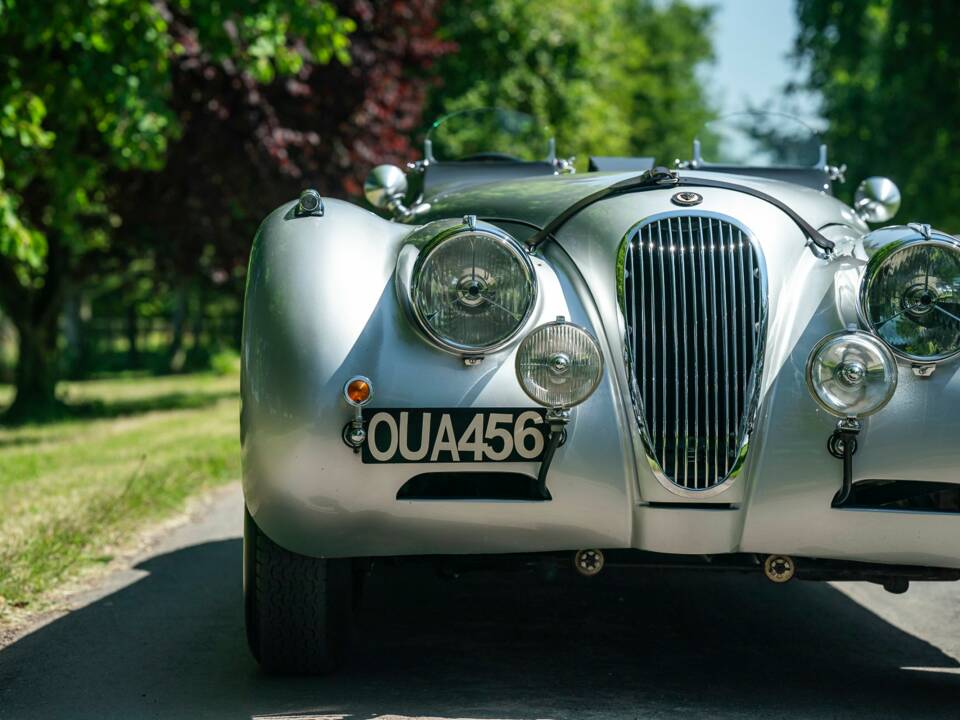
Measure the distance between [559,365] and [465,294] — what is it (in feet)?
1.07

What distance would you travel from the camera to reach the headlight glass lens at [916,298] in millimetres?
3451

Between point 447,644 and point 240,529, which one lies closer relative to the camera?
point 447,644

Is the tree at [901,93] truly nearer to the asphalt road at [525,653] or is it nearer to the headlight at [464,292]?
the asphalt road at [525,653]

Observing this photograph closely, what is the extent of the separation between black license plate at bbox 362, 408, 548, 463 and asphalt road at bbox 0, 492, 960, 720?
675mm

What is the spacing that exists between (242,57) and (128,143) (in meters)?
1.27

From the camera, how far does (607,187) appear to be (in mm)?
3938

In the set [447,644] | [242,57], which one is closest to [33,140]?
[242,57]

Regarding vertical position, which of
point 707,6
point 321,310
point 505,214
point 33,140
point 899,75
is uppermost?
point 707,6

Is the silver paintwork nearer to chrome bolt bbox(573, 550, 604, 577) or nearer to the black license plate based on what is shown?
the black license plate

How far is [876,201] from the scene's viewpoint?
17.0 feet

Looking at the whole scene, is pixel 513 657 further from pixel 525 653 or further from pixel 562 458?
pixel 562 458

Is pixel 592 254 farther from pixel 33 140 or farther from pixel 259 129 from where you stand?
pixel 259 129

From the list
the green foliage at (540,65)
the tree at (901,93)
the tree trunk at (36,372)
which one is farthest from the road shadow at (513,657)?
the green foliage at (540,65)

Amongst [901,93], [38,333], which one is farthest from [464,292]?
[901,93]
